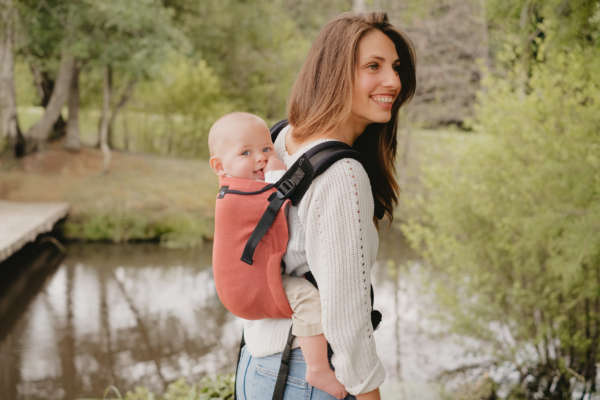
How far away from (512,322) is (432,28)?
6.21m

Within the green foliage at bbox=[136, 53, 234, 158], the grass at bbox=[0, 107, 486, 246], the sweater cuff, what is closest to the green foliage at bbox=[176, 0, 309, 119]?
the green foliage at bbox=[136, 53, 234, 158]

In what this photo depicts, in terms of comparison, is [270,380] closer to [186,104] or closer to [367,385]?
[367,385]

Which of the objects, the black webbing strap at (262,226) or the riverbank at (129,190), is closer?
the black webbing strap at (262,226)

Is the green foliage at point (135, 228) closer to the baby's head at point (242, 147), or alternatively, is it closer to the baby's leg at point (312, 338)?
the baby's head at point (242, 147)

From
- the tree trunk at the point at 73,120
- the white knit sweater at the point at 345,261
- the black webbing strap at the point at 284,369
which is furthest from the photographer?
the tree trunk at the point at 73,120

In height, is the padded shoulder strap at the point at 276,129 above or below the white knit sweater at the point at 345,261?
above

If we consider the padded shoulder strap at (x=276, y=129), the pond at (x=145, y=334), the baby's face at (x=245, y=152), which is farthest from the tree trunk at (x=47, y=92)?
the baby's face at (x=245, y=152)

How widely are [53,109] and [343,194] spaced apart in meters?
13.1

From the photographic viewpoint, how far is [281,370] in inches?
42.0

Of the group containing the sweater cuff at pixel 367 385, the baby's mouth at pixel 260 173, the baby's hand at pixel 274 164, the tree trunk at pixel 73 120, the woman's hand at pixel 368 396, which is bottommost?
the tree trunk at pixel 73 120

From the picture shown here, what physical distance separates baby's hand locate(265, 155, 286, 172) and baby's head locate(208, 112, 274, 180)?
10 millimetres

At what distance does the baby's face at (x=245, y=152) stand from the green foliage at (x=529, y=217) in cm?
242

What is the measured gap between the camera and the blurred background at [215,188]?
3.76 m

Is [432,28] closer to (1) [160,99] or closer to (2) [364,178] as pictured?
(1) [160,99]
